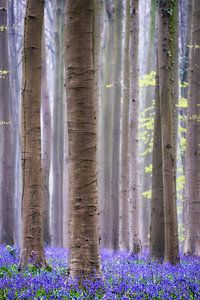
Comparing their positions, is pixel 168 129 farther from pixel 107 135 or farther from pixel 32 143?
pixel 107 135

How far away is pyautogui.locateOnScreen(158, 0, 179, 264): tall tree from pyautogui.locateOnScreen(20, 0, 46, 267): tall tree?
7.67 ft

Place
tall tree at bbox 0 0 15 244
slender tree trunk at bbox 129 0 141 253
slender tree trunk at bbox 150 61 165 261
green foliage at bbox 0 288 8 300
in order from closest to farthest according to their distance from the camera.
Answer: green foliage at bbox 0 288 8 300
slender tree trunk at bbox 150 61 165 261
slender tree trunk at bbox 129 0 141 253
tall tree at bbox 0 0 15 244

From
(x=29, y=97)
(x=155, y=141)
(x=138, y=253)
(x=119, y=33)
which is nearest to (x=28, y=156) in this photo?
(x=29, y=97)

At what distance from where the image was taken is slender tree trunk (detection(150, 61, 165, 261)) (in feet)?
35.2

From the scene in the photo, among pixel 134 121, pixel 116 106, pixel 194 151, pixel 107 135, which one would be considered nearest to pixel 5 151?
pixel 134 121

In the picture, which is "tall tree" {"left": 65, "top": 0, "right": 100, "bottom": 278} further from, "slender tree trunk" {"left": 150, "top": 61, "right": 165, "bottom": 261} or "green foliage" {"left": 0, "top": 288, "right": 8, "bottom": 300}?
"slender tree trunk" {"left": 150, "top": 61, "right": 165, "bottom": 261}

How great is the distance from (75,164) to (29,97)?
8.71 ft

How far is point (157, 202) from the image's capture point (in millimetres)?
10727

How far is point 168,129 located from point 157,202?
1.84 metres

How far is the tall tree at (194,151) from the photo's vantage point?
498 inches

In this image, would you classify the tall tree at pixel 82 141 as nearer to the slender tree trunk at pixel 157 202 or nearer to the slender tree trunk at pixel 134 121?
the slender tree trunk at pixel 157 202

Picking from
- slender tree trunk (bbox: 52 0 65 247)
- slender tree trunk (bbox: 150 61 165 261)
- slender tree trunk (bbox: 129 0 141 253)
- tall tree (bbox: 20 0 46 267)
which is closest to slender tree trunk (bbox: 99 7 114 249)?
slender tree trunk (bbox: 52 0 65 247)

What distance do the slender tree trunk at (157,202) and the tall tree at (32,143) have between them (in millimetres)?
2935

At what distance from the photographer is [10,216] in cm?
1514
